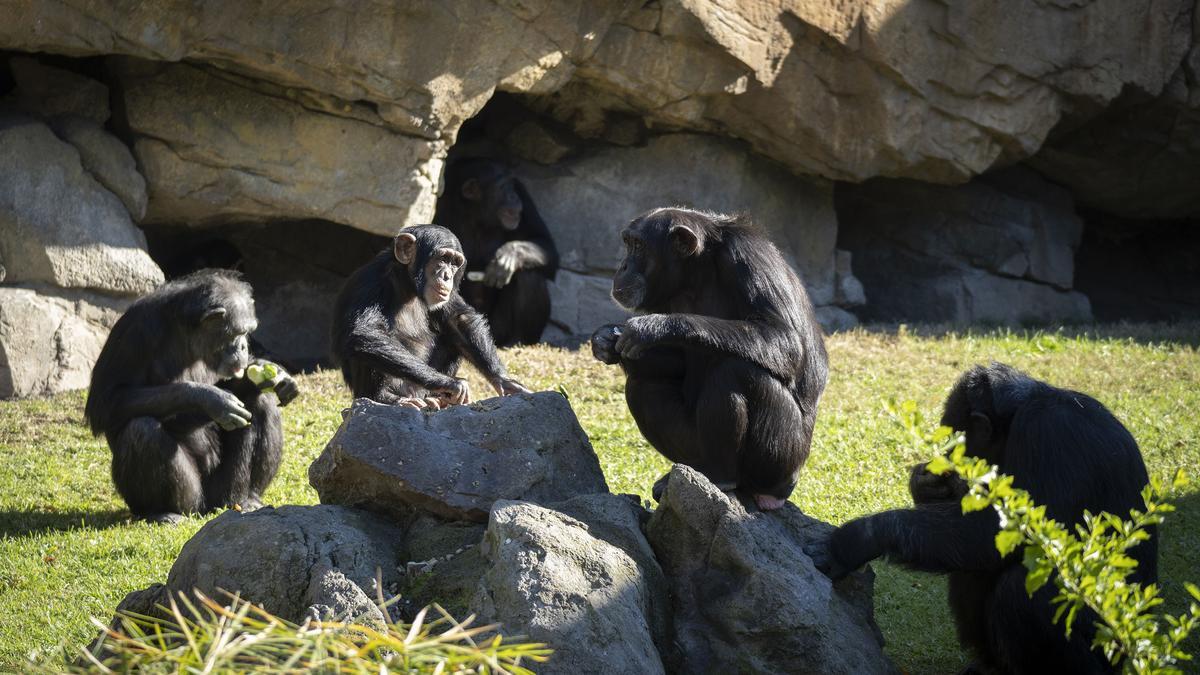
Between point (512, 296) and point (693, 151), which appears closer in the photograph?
point (512, 296)

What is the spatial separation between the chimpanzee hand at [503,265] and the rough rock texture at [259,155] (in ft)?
3.35

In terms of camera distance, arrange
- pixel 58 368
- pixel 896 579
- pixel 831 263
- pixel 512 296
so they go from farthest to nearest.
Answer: pixel 831 263 → pixel 512 296 → pixel 58 368 → pixel 896 579

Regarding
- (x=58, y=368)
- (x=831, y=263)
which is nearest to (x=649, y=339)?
(x=58, y=368)

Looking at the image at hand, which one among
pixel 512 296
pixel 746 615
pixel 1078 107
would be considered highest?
pixel 1078 107

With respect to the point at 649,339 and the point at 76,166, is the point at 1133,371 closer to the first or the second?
the point at 649,339

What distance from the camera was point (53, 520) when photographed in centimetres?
787

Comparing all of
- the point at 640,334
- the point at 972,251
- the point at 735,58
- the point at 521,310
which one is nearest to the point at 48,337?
the point at 521,310

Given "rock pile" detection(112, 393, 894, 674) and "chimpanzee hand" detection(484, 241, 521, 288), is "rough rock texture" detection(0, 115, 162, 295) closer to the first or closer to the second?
"chimpanzee hand" detection(484, 241, 521, 288)

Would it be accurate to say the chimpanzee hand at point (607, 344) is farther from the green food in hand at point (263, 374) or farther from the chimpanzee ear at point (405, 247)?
the green food in hand at point (263, 374)

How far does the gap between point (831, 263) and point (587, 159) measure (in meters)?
3.20

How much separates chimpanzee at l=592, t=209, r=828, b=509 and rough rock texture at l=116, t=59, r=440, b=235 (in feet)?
16.8

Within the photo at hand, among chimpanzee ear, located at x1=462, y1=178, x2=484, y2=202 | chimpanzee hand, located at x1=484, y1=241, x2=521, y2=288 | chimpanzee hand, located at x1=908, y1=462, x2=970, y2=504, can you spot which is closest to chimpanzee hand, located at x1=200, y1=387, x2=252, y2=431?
chimpanzee hand, located at x1=908, y1=462, x2=970, y2=504

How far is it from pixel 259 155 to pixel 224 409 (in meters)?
4.09

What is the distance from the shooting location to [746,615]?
4945 millimetres
